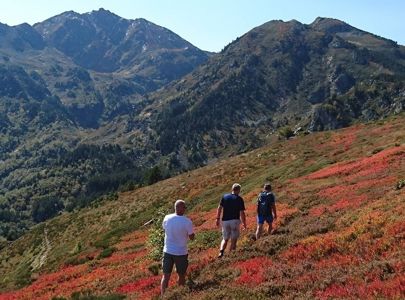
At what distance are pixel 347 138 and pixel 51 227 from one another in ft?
176

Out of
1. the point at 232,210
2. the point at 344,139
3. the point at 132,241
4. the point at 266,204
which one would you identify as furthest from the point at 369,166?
the point at 344,139

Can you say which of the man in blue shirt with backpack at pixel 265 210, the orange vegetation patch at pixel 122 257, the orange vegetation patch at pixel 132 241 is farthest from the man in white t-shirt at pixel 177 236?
the orange vegetation patch at pixel 132 241

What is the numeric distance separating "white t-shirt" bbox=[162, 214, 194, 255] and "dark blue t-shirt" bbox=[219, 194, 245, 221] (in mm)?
5048

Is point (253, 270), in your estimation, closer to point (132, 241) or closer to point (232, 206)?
point (232, 206)

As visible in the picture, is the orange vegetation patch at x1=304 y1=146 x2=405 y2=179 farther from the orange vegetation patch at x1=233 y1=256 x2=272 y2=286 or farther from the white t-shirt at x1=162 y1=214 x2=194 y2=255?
the white t-shirt at x1=162 y1=214 x2=194 y2=255

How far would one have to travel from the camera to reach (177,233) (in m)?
15.8

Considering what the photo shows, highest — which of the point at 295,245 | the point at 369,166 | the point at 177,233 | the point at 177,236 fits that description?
the point at 177,233

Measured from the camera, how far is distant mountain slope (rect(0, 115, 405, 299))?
45.9 feet

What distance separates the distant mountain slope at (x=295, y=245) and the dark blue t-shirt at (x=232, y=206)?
1.55 m

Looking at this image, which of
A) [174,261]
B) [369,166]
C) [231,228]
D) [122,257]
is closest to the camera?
[174,261]

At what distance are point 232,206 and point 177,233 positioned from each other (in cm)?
533

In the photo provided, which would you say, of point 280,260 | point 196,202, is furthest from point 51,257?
point 280,260

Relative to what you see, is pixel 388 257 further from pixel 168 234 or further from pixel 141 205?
pixel 141 205

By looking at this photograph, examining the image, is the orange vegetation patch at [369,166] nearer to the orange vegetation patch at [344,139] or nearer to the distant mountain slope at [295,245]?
the distant mountain slope at [295,245]
